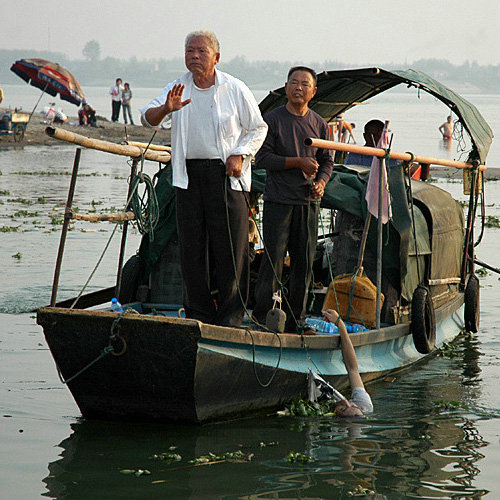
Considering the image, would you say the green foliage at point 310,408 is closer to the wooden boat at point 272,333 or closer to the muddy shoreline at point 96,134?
the wooden boat at point 272,333

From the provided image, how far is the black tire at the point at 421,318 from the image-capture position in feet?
25.2

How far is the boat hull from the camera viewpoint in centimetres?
565

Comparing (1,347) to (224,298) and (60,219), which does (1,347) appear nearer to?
(224,298)

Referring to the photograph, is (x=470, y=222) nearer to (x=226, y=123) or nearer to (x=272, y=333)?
(x=272, y=333)

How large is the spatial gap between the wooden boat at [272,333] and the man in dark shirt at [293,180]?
1.20 ft

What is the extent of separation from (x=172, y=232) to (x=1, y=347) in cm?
194

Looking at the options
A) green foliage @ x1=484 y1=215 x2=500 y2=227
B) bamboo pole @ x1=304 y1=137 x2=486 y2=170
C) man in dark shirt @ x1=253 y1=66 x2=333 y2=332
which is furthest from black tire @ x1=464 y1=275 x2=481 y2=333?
green foliage @ x1=484 y1=215 x2=500 y2=227

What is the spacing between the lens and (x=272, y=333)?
242 inches

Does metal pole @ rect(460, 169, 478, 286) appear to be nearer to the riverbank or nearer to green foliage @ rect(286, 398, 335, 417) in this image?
green foliage @ rect(286, 398, 335, 417)

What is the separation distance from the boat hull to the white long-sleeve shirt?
0.97 meters

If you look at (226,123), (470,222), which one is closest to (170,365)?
(226,123)

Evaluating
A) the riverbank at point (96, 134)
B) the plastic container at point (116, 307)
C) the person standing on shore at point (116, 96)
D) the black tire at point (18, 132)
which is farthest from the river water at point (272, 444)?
the person standing on shore at point (116, 96)

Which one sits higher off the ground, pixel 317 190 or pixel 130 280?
pixel 317 190

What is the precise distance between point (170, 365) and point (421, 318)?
2714mm
